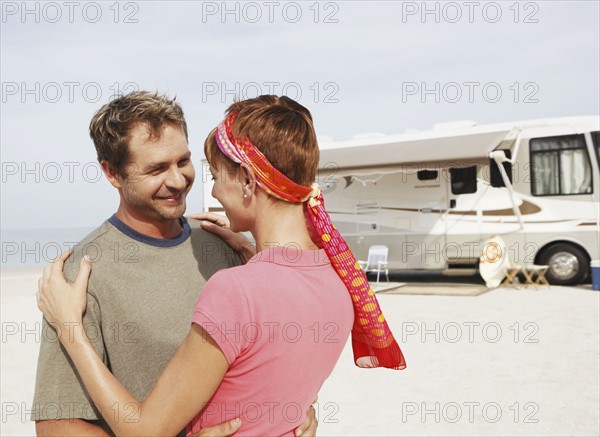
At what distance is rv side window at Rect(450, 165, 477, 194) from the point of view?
12.8m

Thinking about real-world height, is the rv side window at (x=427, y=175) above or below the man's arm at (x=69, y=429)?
above

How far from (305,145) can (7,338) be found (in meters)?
8.32

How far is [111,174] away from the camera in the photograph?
1.80 metres

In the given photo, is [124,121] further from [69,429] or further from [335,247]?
[69,429]

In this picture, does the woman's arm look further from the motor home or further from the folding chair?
the folding chair

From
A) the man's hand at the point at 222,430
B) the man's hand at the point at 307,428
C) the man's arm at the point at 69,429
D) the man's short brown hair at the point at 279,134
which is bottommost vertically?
the man's hand at the point at 307,428

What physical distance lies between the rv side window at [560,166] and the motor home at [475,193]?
0.06ft

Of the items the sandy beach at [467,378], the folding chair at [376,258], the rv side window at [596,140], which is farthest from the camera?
the folding chair at [376,258]

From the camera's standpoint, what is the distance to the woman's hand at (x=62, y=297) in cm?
146

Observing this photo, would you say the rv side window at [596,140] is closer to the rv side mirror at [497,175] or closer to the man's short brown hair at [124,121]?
the rv side mirror at [497,175]

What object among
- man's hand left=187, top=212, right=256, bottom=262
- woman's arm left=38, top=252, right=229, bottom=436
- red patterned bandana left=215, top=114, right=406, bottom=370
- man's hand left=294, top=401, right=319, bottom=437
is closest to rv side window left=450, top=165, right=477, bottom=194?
man's hand left=187, top=212, right=256, bottom=262

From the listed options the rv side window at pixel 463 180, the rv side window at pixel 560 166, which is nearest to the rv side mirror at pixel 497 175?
the rv side window at pixel 463 180

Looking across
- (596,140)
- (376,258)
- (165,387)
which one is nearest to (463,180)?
(376,258)

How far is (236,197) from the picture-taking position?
4.90 feet
